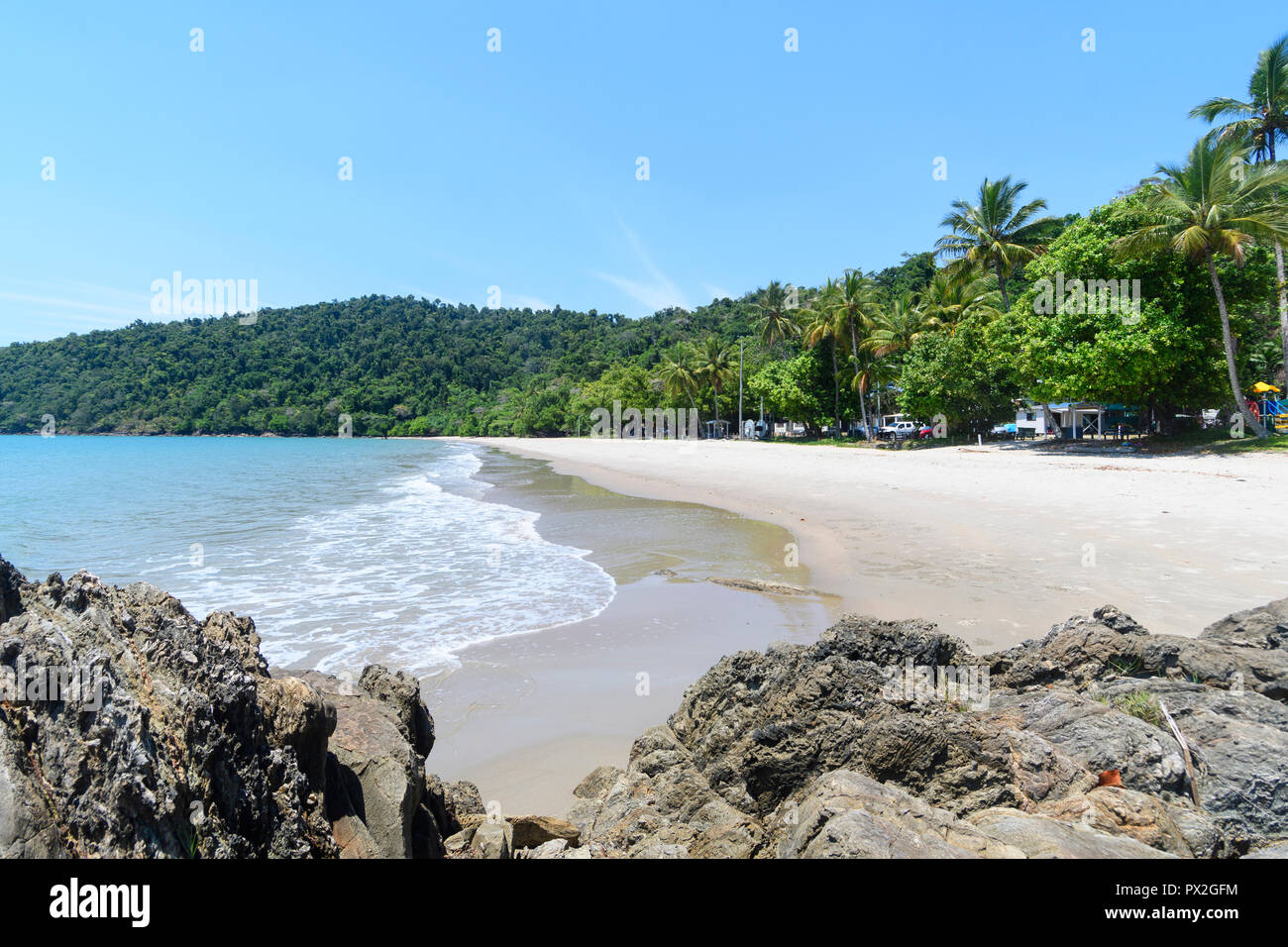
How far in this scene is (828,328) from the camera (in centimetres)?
4797

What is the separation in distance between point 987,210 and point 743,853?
42.9 m

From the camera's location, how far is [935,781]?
10.4ft

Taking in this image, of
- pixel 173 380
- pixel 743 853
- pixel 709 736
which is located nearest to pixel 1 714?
pixel 743 853

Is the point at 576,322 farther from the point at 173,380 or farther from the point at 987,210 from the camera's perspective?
the point at 987,210

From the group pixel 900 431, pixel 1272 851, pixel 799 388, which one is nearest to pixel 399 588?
pixel 1272 851

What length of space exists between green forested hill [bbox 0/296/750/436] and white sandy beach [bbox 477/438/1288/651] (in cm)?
7875

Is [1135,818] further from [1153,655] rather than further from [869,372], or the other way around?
[869,372]

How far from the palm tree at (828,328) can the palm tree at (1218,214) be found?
2369 centimetres

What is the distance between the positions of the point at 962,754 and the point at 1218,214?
1124 inches

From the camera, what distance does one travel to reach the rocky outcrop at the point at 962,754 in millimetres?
2598

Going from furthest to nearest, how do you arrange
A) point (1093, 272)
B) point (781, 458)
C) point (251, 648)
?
1. point (781, 458)
2. point (1093, 272)
3. point (251, 648)

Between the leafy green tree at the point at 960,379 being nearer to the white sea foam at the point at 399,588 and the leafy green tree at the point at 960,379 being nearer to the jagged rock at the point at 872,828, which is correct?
the white sea foam at the point at 399,588

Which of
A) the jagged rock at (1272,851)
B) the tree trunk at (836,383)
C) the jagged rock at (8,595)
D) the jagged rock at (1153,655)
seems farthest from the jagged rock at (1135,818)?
the tree trunk at (836,383)

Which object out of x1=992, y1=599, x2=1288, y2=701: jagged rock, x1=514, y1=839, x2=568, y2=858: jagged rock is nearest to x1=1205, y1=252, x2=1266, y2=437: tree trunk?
x1=992, y1=599, x2=1288, y2=701: jagged rock
